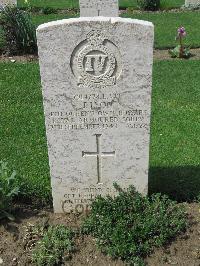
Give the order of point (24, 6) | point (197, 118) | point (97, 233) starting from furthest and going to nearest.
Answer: point (24, 6) → point (197, 118) → point (97, 233)

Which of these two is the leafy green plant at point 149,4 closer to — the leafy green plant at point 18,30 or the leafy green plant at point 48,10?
the leafy green plant at point 48,10

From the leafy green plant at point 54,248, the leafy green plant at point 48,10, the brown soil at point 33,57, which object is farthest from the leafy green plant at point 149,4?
the leafy green plant at point 54,248

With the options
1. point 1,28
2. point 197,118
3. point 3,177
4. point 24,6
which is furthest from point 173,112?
point 24,6

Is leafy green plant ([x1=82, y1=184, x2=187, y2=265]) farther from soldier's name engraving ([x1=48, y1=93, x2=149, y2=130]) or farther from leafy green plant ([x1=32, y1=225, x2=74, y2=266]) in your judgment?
soldier's name engraving ([x1=48, y1=93, x2=149, y2=130])

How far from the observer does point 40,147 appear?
6.33 meters

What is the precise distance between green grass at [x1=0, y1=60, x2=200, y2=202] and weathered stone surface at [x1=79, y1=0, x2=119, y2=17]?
1.90 metres

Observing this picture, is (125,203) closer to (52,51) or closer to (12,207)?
(12,207)

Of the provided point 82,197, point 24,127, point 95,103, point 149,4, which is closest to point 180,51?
point 24,127

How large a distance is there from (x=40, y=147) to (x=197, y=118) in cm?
255

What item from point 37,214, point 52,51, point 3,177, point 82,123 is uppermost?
point 52,51

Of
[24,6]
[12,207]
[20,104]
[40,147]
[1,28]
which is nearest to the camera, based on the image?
[12,207]

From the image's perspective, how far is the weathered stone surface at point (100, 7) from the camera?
10.5 m

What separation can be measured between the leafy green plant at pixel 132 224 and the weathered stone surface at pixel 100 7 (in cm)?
677

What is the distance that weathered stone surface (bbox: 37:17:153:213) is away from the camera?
3910 mm
